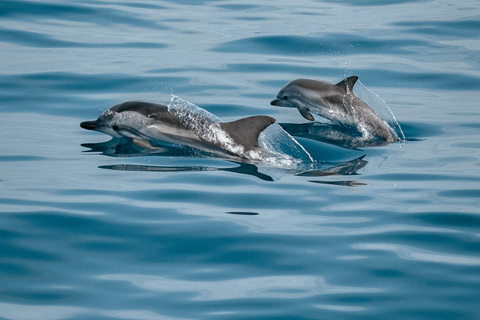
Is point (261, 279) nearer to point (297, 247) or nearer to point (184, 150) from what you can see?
point (297, 247)

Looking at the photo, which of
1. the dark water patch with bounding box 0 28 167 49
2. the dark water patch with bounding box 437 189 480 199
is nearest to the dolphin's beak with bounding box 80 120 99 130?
the dark water patch with bounding box 437 189 480 199

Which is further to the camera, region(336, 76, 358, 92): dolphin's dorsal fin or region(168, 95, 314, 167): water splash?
region(336, 76, 358, 92): dolphin's dorsal fin

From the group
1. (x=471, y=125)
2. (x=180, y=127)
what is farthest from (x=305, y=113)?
(x=180, y=127)

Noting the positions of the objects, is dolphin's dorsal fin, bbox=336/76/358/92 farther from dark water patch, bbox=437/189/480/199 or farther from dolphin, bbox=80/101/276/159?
dark water patch, bbox=437/189/480/199

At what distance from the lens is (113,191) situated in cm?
700

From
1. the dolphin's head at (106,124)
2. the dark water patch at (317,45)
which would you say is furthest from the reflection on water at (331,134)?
the dark water patch at (317,45)

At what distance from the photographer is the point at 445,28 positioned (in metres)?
17.7

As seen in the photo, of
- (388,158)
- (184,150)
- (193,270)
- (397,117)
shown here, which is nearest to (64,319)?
(193,270)

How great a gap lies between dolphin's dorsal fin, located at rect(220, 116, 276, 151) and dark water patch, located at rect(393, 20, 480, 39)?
9.56m

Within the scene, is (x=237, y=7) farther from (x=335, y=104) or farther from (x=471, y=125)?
(x=471, y=125)

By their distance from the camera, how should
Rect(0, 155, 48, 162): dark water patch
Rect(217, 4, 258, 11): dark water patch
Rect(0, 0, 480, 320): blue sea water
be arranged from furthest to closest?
Rect(217, 4, 258, 11): dark water patch < Rect(0, 155, 48, 162): dark water patch < Rect(0, 0, 480, 320): blue sea water

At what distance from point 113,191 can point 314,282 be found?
263 cm

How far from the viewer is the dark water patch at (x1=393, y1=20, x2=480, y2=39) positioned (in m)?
17.1

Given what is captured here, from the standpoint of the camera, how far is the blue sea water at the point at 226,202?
16.0 ft
